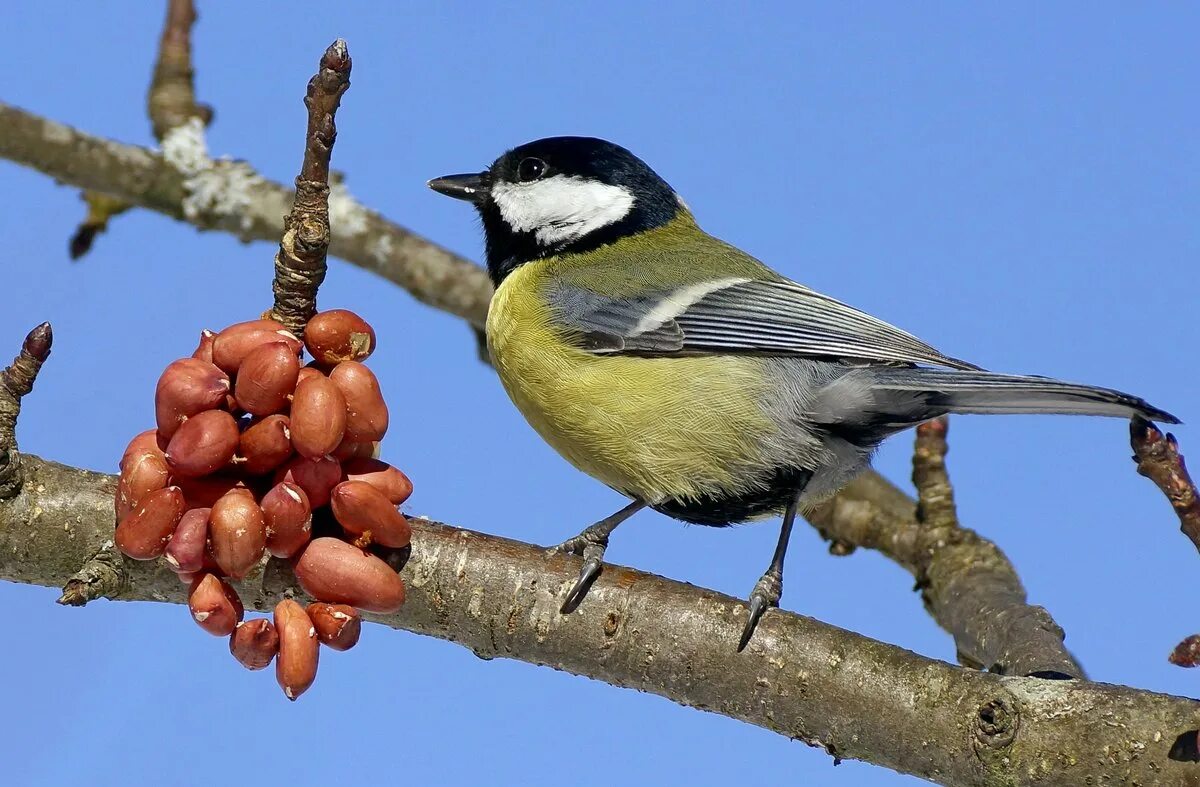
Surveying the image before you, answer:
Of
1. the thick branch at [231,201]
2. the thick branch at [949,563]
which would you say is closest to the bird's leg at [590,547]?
the thick branch at [949,563]

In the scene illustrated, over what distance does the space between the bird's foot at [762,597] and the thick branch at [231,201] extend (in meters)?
1.39

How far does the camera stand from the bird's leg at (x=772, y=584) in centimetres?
166

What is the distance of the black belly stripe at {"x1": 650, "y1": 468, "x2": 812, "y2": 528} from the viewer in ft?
7.13

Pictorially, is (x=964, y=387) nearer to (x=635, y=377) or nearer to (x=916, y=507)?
(x=635, y=377)

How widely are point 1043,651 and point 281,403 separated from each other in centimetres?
133

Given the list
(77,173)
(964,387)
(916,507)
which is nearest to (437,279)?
(77,173)

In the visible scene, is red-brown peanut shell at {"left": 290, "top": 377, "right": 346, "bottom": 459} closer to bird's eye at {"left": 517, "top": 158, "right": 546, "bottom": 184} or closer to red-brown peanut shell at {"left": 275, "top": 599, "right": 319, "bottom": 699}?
red-brown peanut shell at {"left": 275, "top": 599, "right": 319, "bottom": 699}

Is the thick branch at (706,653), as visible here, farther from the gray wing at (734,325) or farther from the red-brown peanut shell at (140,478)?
the gray wing at (734,325)

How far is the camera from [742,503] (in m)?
2.21

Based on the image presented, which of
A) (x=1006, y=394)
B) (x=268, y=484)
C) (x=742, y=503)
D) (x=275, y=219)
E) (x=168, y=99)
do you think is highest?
(x=168, y=99)

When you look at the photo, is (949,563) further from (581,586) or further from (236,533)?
(236,533)

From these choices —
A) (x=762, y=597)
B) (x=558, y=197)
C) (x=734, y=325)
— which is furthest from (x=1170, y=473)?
(x=558, y=197)

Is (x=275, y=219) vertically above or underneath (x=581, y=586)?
above

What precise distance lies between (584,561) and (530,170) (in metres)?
1.31
